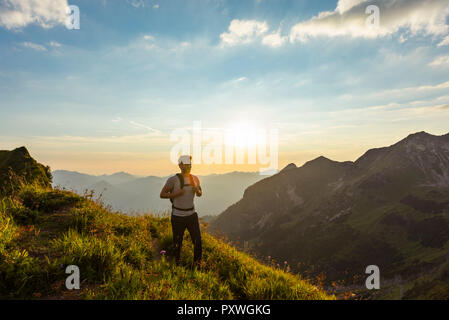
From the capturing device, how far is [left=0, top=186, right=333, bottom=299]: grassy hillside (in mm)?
4465

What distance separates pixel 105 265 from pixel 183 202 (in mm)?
2319

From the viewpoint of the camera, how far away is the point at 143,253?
260 inches

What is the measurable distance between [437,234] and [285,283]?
198 meters

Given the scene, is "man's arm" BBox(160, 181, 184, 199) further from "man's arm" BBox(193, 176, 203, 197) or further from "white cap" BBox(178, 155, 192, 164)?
"white cap" BBox(178, 155, 192, 164)

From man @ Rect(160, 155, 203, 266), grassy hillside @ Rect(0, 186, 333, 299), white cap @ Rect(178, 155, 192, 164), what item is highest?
white cap @ Rect(178, 155, 192, 164)

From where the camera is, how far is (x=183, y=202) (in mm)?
6602

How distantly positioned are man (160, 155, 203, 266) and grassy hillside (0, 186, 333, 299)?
1.93 ft

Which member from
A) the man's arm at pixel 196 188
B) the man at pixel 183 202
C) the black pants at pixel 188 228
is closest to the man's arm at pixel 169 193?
the man at pixel 183 202

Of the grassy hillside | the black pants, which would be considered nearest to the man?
the black pants

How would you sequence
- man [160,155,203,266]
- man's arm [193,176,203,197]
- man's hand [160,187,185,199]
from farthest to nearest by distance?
1. man's arm [193,176,203,197]
2. man [160,155,203,266]
3. man's hand [160,187,185,199]

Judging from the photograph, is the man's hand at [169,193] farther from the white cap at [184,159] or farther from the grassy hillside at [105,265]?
the grassy hillside at [105,265]

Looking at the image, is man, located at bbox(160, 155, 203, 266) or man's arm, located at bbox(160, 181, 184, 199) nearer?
man's arm, located at bbox(160, 181, 184, 199)

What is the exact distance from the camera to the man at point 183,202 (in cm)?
659
